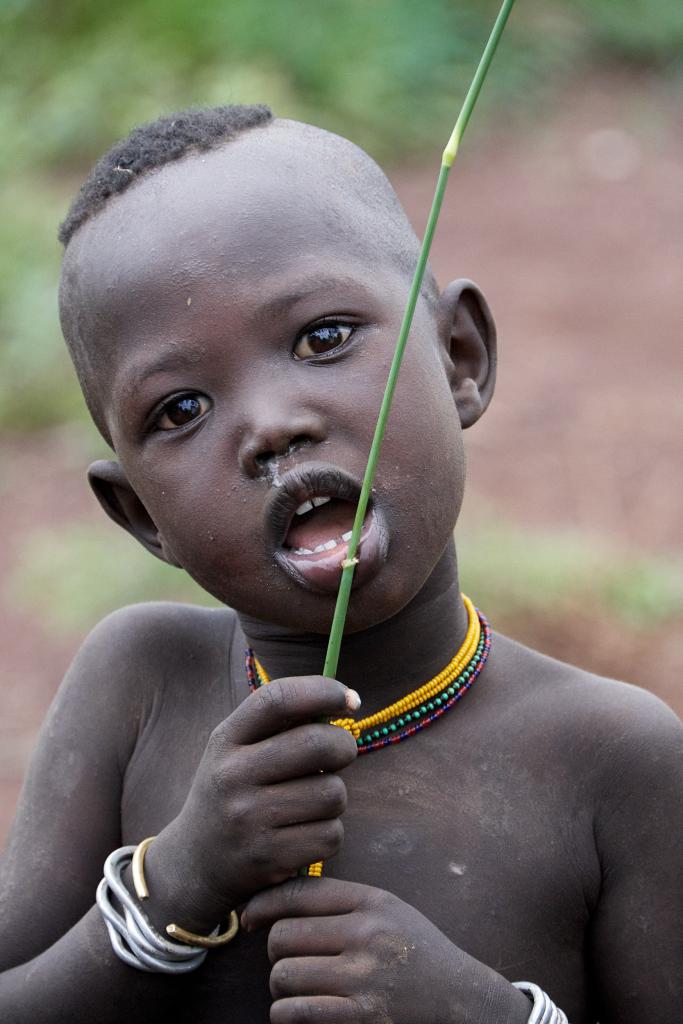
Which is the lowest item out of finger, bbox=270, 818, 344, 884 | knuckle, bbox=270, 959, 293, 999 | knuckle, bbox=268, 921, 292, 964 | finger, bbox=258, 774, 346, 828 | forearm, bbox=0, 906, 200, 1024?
forearm, bbox=0, 906, 200, 1024

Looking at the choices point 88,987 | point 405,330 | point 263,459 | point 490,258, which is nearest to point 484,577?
point 88,987

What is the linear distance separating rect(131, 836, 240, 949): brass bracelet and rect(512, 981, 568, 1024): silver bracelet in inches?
12.6

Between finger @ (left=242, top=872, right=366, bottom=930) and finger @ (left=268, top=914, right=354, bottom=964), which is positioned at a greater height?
finger @ (left=242, top=872, right=366, bottom=930)

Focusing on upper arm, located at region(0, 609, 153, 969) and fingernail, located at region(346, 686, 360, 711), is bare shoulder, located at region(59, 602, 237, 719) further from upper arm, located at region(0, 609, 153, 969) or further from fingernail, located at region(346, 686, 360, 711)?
fingernail, located at region(346, 686, 360, 711)

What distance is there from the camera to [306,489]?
161 centimetres

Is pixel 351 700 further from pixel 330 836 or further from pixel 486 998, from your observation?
pixel 486 998

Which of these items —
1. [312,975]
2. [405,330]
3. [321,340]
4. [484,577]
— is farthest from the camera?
[484,577]

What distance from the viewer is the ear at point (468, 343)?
190cm

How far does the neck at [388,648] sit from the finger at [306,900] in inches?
11.2

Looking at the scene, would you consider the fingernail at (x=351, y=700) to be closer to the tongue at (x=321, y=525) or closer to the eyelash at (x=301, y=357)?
the tongue at (x=321, y=525)

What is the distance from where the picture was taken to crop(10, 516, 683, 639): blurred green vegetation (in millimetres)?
4012

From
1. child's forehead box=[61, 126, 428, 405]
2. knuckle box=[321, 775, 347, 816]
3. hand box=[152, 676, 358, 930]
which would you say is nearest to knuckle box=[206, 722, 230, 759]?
hand box=[152, 676, 358, 930]

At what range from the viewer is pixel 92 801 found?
1.97 metres

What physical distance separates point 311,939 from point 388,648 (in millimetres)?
381
